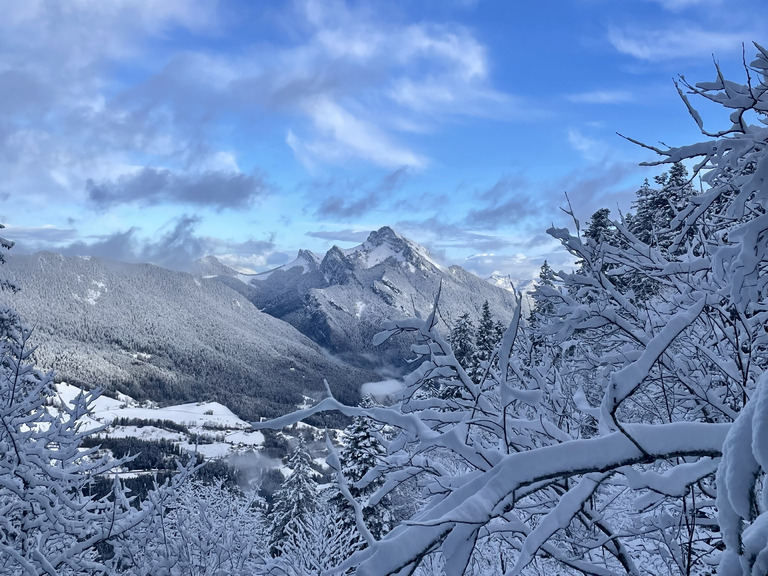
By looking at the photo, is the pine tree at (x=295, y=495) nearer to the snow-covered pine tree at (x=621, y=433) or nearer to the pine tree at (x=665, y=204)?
the pine tree at (x=665, y=204)

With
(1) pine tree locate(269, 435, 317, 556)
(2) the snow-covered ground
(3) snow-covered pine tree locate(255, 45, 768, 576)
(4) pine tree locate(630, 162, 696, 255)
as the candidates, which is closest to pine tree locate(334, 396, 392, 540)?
(1) pine tree locate(269, 435, 317, 556)

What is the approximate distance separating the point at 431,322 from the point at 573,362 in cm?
379

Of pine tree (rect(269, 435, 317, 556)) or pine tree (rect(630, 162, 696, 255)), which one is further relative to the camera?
pine tree (rect(269, 435, 317, 556))

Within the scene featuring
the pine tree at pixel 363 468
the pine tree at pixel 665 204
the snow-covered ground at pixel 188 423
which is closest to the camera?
the pine tree at pixel 665 204

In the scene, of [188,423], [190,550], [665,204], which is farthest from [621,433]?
[188,423]

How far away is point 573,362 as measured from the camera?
5.05 meters

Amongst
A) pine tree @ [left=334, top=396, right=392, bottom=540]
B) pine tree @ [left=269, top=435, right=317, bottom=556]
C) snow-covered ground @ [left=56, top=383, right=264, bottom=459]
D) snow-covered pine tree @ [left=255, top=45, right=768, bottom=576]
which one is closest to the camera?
snow-covered pine tree @ [left=255, top=45, right=768, bottom=576]

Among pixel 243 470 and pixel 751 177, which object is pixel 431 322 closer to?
pixel 751 177

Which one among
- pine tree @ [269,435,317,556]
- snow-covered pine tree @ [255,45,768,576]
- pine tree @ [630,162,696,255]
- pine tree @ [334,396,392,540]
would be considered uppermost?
pine tree @ [630,162,696,255]

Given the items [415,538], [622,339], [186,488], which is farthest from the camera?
[186,488]

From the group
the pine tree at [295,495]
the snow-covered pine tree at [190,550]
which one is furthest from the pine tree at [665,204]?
the pine tree at [295,495]

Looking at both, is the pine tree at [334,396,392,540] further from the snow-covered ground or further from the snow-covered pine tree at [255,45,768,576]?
the snow-covered ground

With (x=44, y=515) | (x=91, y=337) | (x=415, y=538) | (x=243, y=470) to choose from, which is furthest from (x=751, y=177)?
(x=91, y=337)

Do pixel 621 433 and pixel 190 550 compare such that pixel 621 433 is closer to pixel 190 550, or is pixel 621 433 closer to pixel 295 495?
pixel 190 550
